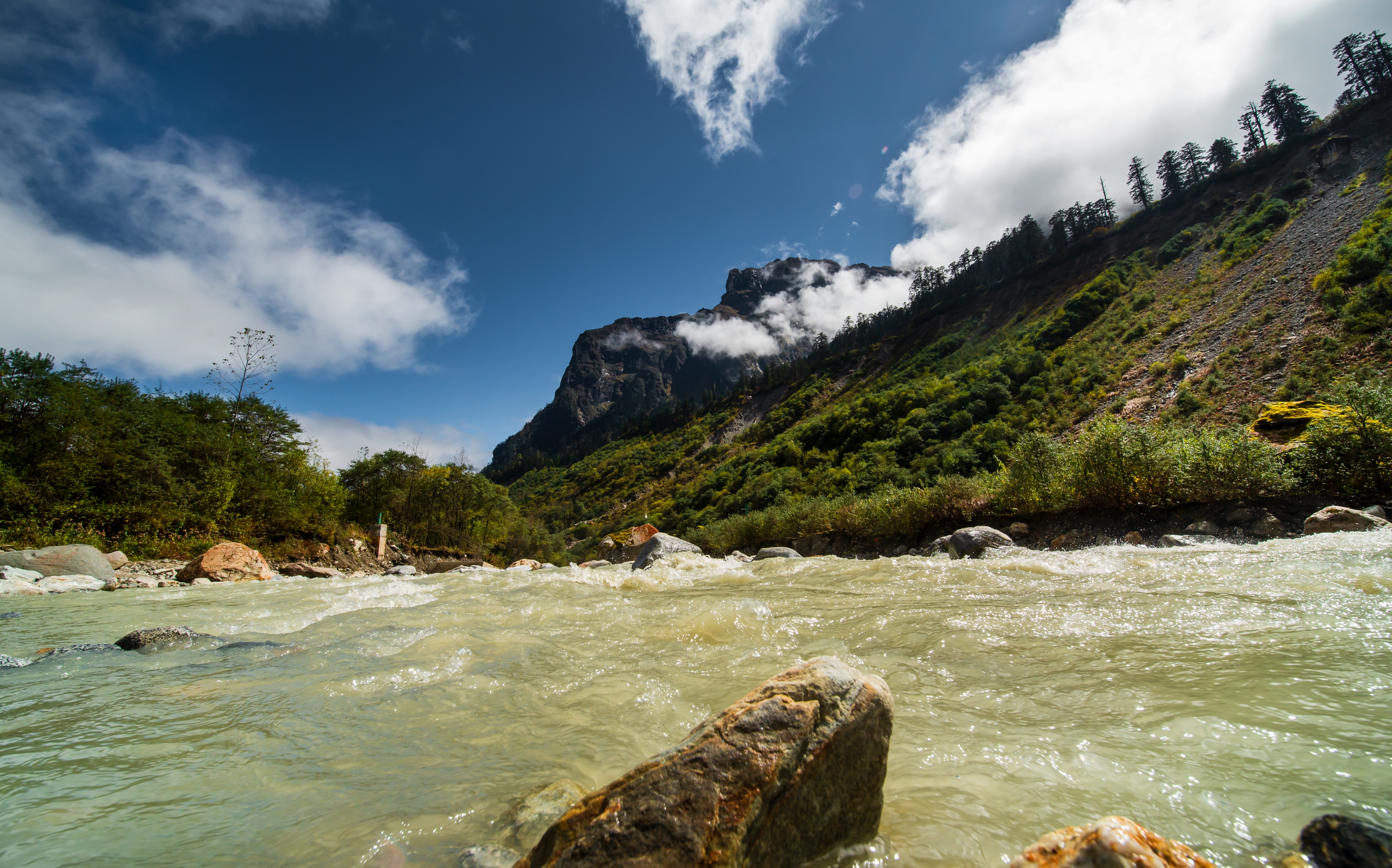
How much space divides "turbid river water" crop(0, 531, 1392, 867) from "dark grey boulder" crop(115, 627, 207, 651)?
0.43 m

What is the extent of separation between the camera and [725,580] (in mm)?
11945

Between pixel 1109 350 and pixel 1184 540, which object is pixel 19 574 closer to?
pixel 1184 540

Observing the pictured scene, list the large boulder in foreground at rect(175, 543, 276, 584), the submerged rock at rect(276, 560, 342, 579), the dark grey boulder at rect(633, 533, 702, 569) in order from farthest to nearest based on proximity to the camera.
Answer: the submerged rock at rect(276, 560, 342, 579) < the dark grey boulder at rect(633, 533, 702, 569) < the large boulder in foreground at rect(175, 543, 276, 584)

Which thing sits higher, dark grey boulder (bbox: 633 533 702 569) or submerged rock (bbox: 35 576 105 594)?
submerged rock (bbox: 35 576 105 594)

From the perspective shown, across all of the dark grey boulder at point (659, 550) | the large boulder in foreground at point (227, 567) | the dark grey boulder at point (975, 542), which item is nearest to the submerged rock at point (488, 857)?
the dark grey boulder at point (975, 542)

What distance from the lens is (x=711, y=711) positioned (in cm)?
351

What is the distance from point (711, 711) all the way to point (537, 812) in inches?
57.8

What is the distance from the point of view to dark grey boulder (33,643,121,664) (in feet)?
16.3

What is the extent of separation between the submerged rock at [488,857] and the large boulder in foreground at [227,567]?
16.3m

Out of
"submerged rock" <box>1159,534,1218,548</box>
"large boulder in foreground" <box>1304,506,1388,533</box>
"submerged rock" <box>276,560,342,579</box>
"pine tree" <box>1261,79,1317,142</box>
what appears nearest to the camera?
"large boulder in foreground" <box>1304,506,1388,533</box>

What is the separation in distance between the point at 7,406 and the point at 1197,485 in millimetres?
32787

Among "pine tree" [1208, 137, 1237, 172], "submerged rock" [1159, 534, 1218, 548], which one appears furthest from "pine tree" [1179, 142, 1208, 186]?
"submerged rock" [1159, 534, 1218, 548]

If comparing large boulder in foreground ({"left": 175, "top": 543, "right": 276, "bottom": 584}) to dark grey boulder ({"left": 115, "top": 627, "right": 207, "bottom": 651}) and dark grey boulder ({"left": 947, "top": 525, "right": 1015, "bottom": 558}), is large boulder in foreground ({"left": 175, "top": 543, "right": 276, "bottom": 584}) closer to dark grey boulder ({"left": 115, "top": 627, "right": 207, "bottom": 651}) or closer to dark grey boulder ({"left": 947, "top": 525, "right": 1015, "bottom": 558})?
dark grey boulder ({"left": 115, "top": 627, "right": 207, "bottom": 651})

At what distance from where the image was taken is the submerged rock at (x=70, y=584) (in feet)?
35.6
